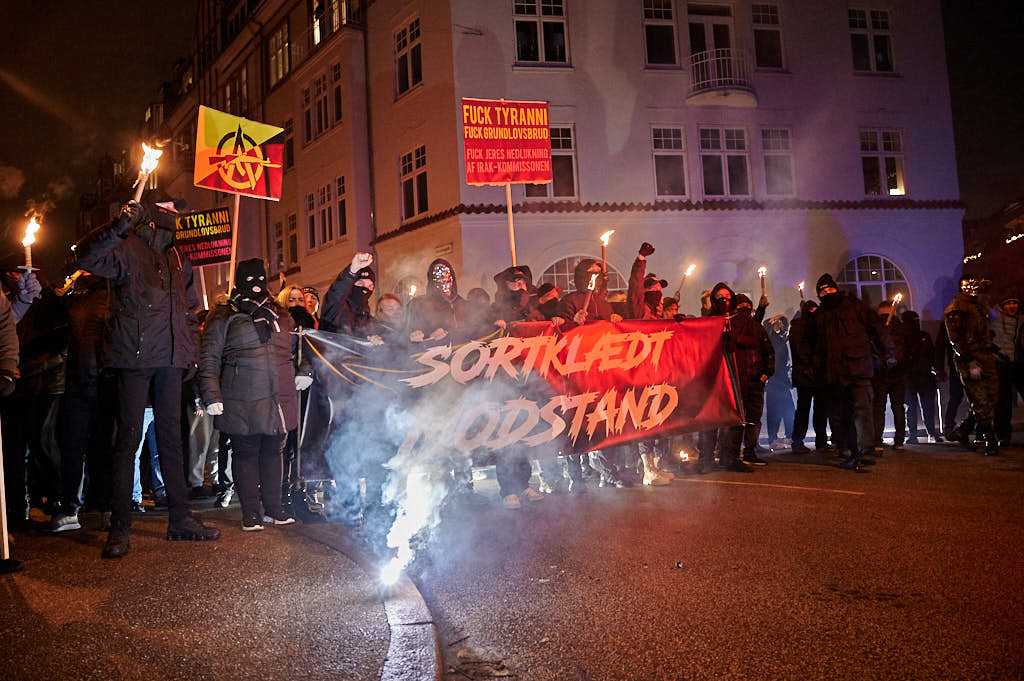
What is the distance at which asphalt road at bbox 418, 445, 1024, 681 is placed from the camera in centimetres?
332

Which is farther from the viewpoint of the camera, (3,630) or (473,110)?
(473,110)

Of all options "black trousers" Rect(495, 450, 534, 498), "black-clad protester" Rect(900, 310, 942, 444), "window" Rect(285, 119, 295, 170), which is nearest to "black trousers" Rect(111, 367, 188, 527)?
"black trousers" Rect(495, 450, 534, 498)

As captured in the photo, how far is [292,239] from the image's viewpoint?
28.6 meters

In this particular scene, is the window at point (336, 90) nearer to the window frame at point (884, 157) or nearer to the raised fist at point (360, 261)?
the window frame at point (884, 157)

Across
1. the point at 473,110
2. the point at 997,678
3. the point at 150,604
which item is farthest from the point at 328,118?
the point at 997,678

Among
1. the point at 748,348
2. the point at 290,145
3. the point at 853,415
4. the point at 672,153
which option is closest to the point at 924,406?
the point at 853,415

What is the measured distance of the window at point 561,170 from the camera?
1981 centimetres

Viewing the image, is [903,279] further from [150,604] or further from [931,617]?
[150,604]

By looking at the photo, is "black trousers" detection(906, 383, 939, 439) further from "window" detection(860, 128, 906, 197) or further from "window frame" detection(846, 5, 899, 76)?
"window frame" detection(846, 5, 899, 76)

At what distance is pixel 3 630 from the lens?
3557mm

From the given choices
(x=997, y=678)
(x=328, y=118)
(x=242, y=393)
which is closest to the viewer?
(x=997, y=678)

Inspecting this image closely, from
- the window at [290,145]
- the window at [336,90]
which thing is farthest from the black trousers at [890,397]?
the window at [290,145]

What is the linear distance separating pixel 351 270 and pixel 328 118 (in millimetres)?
19899

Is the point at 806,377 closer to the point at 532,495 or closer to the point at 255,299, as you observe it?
the point at 532,495
